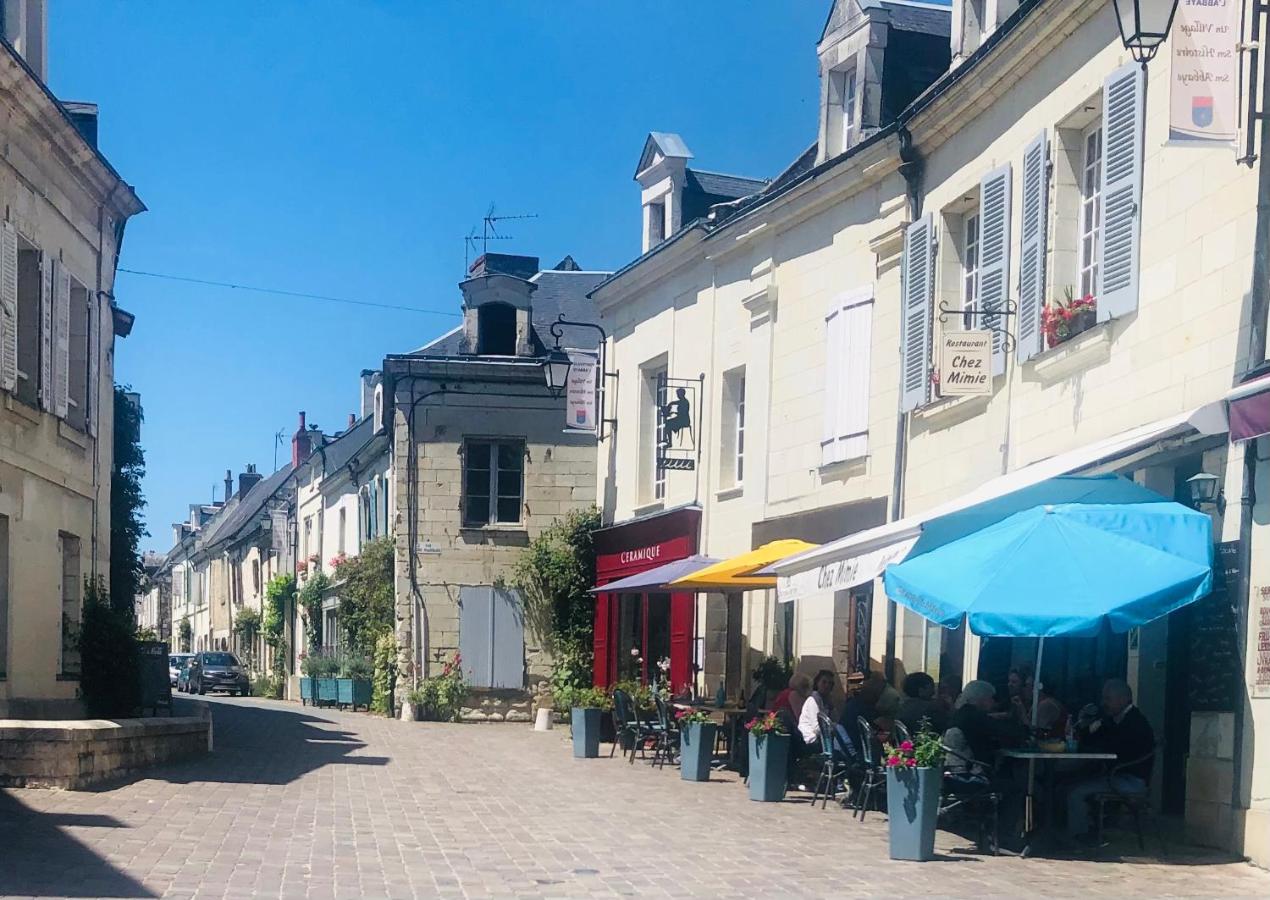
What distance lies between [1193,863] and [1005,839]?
123cm

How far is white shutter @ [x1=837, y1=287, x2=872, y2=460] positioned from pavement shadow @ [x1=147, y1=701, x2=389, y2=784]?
18.4 ft

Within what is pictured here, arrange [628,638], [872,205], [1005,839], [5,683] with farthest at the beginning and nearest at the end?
1. [628,638]
2. [872,205]
3. [5,683]
4. [1005,839]

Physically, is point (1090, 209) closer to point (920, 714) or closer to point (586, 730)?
point (920, 714)

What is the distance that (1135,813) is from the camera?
353 inches

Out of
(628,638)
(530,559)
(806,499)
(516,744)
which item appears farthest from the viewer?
(530,559)

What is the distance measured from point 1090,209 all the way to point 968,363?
1.47 m

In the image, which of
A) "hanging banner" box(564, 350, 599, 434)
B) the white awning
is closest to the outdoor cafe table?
the white awning

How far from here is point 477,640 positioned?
25219 millimetres

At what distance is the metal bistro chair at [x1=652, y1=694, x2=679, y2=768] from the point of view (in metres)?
15.3

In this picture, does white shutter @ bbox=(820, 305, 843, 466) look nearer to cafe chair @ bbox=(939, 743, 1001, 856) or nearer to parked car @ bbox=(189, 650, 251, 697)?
cafe chair @ bbox=(939, 743, 1001, 856)

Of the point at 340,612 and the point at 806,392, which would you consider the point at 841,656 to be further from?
the point at 340,612

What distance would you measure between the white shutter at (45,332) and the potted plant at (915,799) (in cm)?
862

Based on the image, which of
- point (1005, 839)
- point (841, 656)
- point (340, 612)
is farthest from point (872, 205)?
point (340, 612)

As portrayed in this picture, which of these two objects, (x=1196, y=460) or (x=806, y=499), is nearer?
(x=1196, y=460)
